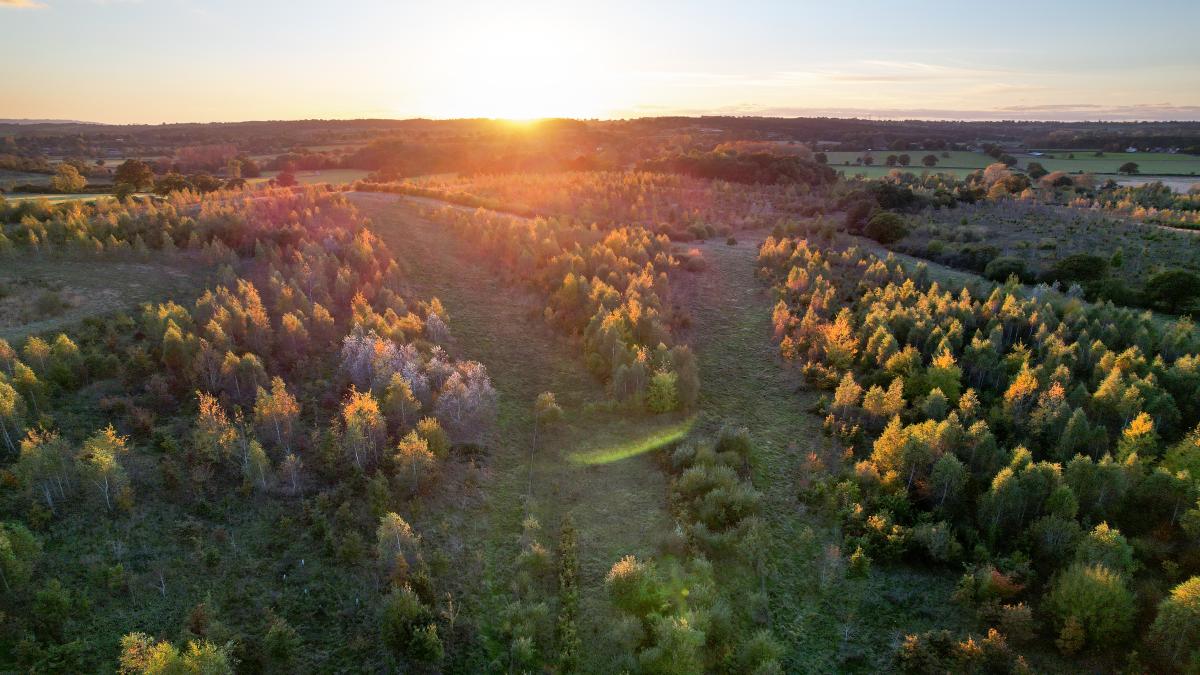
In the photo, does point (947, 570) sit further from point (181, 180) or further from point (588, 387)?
point (181, 180)

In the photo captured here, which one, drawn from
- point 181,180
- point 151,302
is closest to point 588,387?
point 151,302

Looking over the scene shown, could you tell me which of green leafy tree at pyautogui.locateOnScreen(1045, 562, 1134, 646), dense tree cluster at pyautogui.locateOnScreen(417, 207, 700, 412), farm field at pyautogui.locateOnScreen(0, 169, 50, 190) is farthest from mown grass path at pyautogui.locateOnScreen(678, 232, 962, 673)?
farm field at pyautogui.locateOnScreen(0, 169, 50, 190)

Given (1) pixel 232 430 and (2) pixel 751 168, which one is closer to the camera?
(1) pixel 232 430

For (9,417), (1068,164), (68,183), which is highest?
(1068,164)

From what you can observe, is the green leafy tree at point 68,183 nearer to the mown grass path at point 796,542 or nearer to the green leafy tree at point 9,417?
the green leafy tree at point 9,417

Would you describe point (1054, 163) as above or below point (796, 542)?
above

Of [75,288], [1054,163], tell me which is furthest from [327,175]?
[1054,163]

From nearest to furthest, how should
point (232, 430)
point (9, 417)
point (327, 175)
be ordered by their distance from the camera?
1. point (9, 417)
2. point (232, 430)
3. point (327, 175)

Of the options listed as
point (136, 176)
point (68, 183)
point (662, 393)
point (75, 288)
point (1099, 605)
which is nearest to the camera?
point (1099, 605)

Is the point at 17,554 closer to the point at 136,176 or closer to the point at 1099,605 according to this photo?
the point at 1099,605
